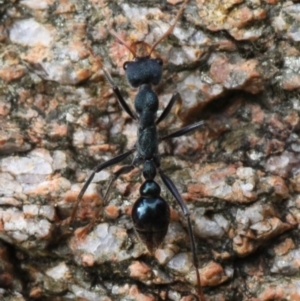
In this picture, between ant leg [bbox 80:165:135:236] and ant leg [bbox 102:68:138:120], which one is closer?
ant leg [bbox 80:165:135:236]

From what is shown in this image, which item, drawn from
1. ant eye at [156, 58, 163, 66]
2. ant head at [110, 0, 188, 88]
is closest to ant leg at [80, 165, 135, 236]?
ant head at [110, 0, 188, 88]

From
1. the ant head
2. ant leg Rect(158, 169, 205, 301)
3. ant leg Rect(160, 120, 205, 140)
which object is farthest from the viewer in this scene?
the ant head

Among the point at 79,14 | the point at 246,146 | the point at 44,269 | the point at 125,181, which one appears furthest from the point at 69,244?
the point at 79,14

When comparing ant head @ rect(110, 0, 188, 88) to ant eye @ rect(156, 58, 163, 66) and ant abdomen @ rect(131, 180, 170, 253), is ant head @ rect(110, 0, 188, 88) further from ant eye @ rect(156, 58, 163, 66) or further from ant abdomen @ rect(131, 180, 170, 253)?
ant abdomen @ rect(131, 180, 170, 253)

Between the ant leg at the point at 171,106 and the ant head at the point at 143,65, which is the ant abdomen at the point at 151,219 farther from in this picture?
the ant head at the point at 143,65

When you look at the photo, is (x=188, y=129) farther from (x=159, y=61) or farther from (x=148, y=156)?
(x=159, y=61)

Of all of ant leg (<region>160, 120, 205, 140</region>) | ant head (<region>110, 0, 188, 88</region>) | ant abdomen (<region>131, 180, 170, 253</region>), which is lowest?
ant abdomen (<region>131, 180, 170, 253</region>)

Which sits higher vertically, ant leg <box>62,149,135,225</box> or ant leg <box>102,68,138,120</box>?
ant leg <box>102,68,138,120</box>

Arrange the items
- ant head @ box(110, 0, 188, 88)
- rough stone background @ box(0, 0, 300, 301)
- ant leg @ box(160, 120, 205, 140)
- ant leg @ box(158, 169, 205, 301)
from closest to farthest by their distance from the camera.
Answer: ant leg @ box(158, 169, 205, 301) → rough stone background @ box(0, 0, 300, 301) → ant leg @ box(160, 120, 205, 140) → ant head @ box(110, 0, 188, 88)
